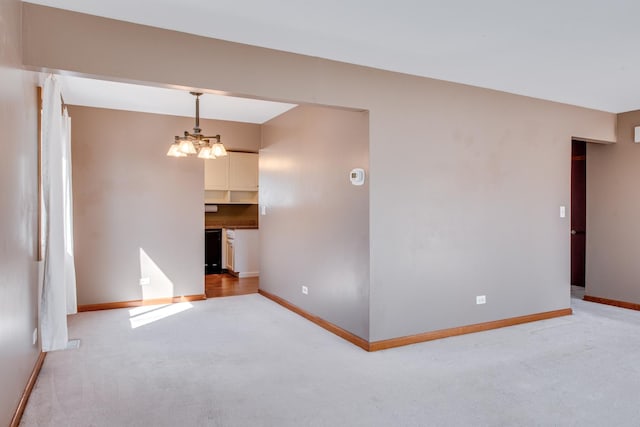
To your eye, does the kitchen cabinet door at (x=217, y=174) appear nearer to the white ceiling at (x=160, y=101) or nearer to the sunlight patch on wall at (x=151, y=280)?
the white ceiling at (x=160, y=101)

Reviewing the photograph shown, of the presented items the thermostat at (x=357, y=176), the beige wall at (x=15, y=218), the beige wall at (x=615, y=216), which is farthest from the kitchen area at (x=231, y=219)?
the beige wall at (x=615, y=216)

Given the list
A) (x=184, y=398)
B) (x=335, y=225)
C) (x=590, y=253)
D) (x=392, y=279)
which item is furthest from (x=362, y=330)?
(x=590, y=253)

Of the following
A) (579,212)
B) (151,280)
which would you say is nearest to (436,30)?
(151,280)

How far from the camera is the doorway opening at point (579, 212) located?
6418mm

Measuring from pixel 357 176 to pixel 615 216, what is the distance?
3641 mm

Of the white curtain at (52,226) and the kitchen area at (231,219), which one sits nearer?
the white curtain at (52,226)

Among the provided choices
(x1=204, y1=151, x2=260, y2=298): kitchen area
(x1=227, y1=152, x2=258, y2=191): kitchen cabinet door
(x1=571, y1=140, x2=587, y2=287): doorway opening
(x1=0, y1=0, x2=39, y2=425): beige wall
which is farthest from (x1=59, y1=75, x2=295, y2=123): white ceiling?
(x1=571, y1=140, x2=587, y2=287): doorway opening

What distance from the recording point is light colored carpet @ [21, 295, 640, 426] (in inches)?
98.8

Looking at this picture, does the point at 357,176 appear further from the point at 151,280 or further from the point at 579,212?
the point at 579,212

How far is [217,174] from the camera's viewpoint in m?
7.66

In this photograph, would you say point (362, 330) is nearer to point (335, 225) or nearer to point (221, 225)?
point (335, 225)

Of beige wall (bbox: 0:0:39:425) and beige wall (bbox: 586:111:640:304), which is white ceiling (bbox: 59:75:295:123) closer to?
beige wall (bbox: 0:0:39:425)

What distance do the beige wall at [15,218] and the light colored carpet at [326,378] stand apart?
404 mm

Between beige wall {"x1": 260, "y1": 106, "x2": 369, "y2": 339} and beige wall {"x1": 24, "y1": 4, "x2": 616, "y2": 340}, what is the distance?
17 cm
